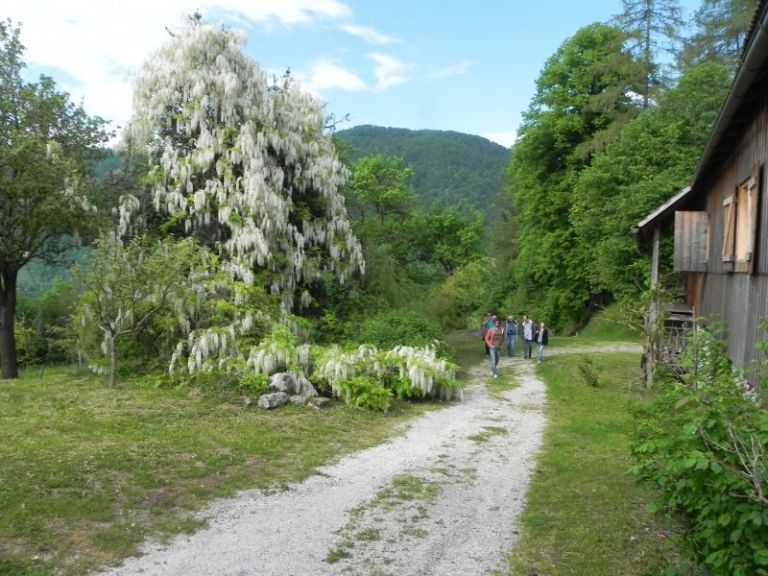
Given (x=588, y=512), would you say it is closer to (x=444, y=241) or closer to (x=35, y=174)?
(x=35, y=174)

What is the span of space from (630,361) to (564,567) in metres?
16.0

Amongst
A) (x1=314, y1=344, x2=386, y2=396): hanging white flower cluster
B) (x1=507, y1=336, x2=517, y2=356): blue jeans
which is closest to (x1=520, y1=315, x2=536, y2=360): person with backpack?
(x1=507, y1=336, x2=517, y2=356): blue jeans

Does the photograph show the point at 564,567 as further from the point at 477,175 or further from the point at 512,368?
the point at 477,175

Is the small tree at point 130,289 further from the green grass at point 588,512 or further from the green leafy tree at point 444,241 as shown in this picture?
the green leafy tree at point 444,241

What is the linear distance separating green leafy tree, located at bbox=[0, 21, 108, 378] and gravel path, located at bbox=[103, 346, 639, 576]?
39.4 ft

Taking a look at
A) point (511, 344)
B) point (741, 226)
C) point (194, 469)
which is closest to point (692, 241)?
point (741, 226)

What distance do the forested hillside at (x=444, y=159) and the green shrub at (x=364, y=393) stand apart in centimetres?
6937

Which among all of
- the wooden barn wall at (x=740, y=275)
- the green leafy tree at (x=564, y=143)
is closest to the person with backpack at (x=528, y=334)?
the wooden barn wall at (x=740, y=275)

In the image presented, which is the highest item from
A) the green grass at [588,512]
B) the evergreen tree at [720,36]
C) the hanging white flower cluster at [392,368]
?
the evergreen tree at [720,36]

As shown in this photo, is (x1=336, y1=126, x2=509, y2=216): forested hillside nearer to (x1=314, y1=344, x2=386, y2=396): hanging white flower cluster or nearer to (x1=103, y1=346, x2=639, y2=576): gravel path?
(x1=314, y1=344, x2=386, y2=396): hanging white flower cluster

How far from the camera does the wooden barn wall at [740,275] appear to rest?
902cm

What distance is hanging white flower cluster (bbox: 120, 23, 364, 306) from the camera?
1781cm

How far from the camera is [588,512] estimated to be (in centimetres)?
748

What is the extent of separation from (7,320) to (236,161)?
8326mm
